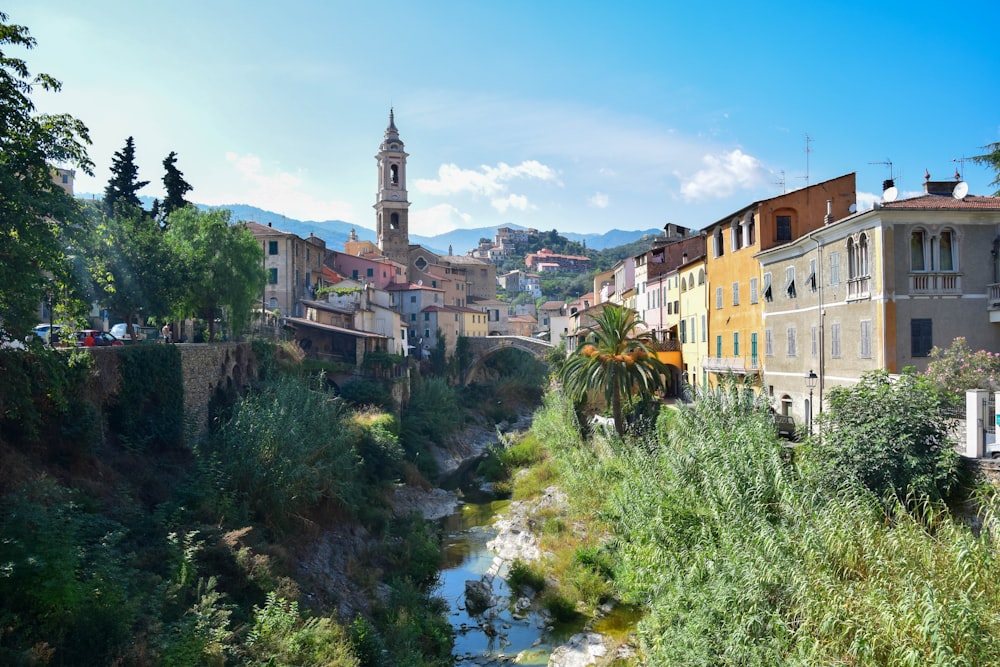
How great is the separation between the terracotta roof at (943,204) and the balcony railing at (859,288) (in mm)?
2061

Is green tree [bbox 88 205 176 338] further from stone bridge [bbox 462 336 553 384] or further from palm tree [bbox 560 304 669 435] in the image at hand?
stone bridge [bbox 462 336 553 384]

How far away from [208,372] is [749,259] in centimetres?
2219

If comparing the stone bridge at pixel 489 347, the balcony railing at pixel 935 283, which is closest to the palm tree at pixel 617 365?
the balcony railing at pixel 935 283

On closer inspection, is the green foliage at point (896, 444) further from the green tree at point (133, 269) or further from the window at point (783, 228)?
the green tree at point (133, 269)

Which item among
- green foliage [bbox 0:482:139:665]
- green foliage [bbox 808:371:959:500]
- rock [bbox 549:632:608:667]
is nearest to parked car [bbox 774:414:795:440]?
green foliage [bbox 808:371:959:500]

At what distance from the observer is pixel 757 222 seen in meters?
26.2

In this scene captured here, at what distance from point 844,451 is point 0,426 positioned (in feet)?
64.6

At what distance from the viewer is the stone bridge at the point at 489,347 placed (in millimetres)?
66312

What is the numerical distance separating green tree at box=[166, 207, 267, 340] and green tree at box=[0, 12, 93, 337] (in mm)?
14287

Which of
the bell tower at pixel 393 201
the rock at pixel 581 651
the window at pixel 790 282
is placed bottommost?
the rock at pixel 581 651

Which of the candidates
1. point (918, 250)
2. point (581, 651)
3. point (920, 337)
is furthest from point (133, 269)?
point (920, 337)

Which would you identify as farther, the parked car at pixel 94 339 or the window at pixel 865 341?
the parked car at pixel 94 339

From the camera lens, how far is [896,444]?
561 inches

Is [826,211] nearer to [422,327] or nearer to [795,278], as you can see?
[795,278]
